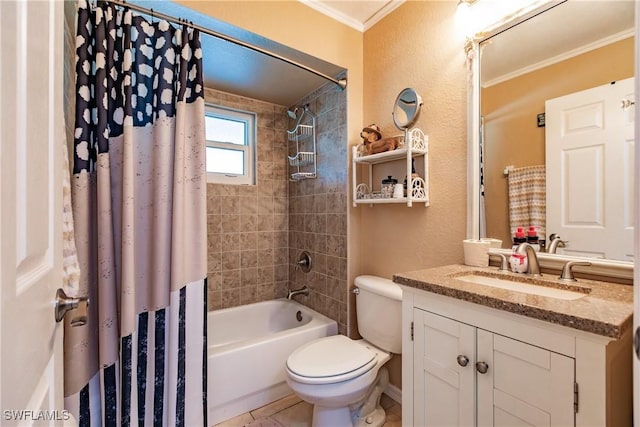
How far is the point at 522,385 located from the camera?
0.78 meters

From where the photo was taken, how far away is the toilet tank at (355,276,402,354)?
5.06 feet

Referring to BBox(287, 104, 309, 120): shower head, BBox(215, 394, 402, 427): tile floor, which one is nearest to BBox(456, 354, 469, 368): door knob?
BBox(215, 394, 402, 427): tile floor

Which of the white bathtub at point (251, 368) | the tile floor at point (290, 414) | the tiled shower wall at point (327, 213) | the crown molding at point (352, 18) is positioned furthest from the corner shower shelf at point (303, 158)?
the tile floor at point (290, 414)

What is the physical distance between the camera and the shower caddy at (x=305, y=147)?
90.5 inches

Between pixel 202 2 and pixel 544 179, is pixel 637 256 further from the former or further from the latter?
pixel 202 2

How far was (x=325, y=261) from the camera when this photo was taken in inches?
85.5

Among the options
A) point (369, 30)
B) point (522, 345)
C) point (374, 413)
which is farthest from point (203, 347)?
point (369, 30)

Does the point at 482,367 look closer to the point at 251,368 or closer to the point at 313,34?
the point at 251,368

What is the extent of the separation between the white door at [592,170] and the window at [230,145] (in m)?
2.12

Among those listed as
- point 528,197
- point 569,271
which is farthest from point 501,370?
point 528,197

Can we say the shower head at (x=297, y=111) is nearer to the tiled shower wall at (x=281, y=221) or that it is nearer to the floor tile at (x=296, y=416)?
the tiled shower wall at (x=281, y=221)

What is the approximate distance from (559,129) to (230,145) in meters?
2.21

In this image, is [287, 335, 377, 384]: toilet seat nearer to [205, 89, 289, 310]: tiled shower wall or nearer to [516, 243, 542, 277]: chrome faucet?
[516, 243, 542, 277]: chrome faucet

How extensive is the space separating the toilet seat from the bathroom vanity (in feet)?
1.00
